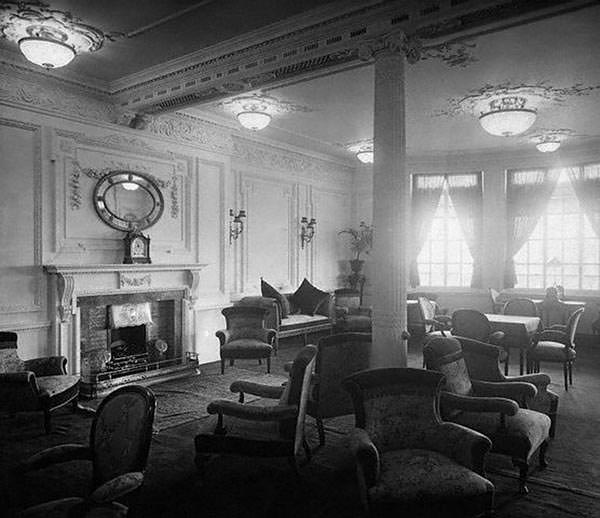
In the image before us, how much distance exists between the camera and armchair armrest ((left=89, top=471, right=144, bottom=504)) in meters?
2.28

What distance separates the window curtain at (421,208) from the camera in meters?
10.8

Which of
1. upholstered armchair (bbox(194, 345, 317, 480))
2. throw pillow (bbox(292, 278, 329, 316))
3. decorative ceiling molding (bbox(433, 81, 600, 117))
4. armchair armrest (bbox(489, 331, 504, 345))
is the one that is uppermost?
decorative ceiling molding (bbox(433, 81, 600, 117))

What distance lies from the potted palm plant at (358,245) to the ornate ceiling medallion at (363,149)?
6.33 feet

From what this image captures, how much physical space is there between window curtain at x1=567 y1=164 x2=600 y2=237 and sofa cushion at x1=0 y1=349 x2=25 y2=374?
30.2 feet

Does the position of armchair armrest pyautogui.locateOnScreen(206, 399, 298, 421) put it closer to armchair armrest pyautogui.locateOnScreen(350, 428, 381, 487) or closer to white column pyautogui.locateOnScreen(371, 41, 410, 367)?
armchair armrest pyautogui.locateOnScreen(350, 428, 381, 487)

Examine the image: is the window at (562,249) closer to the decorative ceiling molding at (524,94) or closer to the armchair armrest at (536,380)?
the decorative ceiling molding at (524,94)

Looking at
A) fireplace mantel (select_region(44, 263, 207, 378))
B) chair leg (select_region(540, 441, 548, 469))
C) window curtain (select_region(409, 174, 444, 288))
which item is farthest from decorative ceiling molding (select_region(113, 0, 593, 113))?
window curtain (select_region(409, 174, 444, 288))

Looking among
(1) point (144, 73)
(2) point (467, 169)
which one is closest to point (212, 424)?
(1) point (144, 73)

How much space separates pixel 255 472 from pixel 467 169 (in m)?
8.37

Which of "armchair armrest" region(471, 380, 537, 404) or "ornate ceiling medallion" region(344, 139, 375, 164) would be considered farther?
"ornate ceiling medallion" region(344, 139, 375, 164)

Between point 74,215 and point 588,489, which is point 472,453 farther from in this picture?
point 74,215

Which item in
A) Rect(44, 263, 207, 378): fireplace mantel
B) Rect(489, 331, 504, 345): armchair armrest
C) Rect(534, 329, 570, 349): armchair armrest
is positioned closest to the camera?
Rect(44, 263, 207, 378): fireplace mantel

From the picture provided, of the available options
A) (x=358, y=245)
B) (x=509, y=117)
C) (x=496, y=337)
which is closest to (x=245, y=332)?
(x=496, y=337)

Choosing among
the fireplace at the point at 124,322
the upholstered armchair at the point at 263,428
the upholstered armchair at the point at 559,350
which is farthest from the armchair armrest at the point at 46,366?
the upholstered armchair at the point at 559,350
